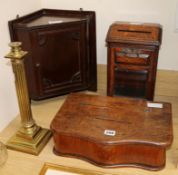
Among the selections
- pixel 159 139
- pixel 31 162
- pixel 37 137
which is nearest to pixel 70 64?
pixel 37 137

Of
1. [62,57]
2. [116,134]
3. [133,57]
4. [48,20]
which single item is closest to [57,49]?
[62,57]

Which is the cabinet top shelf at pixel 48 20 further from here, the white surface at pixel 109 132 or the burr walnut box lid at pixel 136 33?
the white surface at pixel 109 132

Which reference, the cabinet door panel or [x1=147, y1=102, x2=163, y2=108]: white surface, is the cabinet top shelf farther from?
[x1=147, y1=102, x2=163, y2=108]: white surface

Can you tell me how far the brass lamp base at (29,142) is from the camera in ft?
5.34

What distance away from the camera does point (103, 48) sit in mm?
2160

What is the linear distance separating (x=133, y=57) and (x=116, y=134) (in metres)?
0.60

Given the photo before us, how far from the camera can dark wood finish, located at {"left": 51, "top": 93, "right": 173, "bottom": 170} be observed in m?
1.42

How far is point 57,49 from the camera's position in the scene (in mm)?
1876

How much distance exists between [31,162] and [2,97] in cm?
47

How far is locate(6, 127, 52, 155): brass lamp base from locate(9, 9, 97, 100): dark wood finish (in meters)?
0.37

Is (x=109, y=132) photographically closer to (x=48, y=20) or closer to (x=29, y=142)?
(x=29, y=142)

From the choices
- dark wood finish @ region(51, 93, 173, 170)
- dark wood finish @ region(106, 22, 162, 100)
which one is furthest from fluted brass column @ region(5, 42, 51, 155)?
dark wood finish @ region(106, 22, 162, 100)

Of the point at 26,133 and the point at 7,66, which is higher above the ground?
the point at 7,66

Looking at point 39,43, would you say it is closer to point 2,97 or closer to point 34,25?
point 34,25
